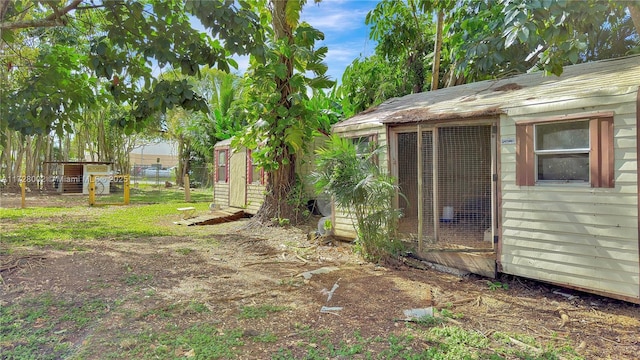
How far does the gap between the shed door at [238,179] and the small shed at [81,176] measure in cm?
1004

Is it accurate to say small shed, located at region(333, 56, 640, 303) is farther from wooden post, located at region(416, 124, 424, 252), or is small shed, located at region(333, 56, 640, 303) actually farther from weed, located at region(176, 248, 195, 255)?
weed, located at region(176, 248, 195, 255)

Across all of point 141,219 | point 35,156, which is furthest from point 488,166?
point 35,156

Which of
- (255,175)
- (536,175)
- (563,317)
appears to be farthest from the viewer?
(255,175)

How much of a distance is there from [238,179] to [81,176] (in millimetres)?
12094

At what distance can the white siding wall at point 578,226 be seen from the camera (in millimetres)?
3879

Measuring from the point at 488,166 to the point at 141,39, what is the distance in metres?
5.23

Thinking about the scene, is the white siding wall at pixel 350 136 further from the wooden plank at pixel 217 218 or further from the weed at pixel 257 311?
the wooden plank at pixel 217 218

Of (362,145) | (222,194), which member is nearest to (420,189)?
(362,145)

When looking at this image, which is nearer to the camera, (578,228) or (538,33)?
(538,33)

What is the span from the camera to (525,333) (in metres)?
3.50

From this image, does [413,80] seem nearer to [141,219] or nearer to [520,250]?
[520,250]

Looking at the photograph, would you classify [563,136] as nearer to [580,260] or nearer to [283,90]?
[580,260]

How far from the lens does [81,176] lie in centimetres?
1927

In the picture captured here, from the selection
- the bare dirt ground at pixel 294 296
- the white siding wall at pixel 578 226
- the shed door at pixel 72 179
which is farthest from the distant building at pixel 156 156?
the white siding wall at pixel 578 226
